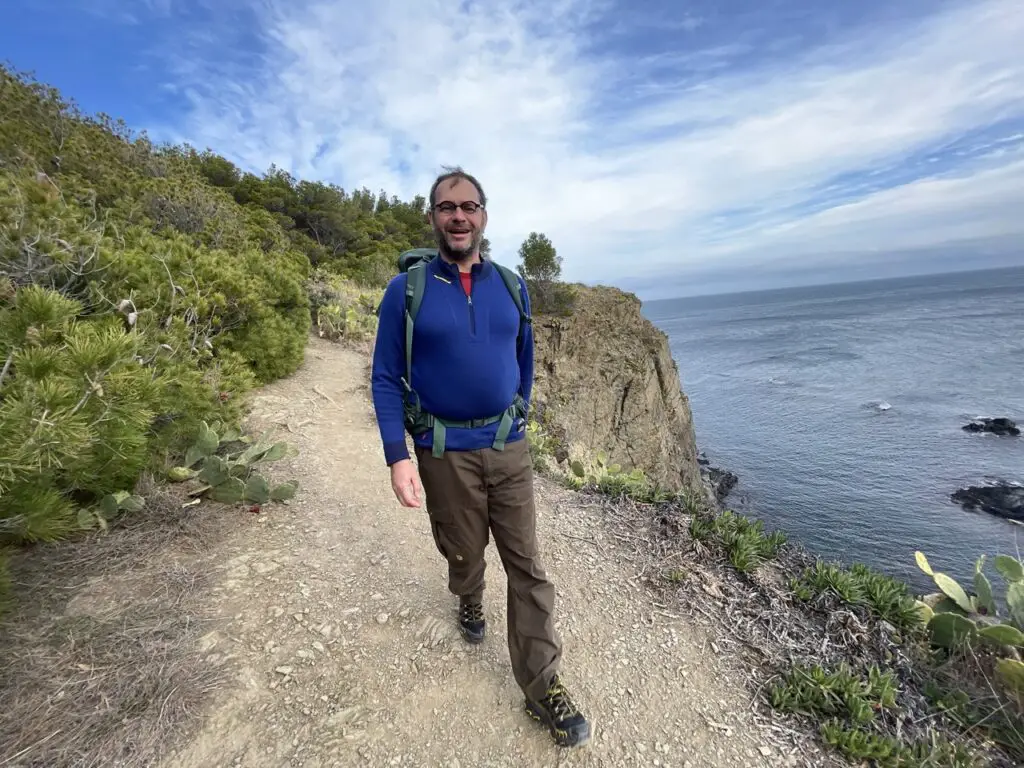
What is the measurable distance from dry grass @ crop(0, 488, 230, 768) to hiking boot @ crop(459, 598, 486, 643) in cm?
138

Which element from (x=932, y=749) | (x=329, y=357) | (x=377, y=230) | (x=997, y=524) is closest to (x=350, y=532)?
(x=932, y=749)

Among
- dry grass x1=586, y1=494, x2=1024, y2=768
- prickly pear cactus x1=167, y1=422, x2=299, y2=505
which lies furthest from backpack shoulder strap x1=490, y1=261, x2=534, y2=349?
prickly pear cactus x1=167, y1=422, x2=299, y2=505

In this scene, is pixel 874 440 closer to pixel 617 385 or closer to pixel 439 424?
pixel 617 385

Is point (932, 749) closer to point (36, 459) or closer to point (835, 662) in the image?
point (835, 662)

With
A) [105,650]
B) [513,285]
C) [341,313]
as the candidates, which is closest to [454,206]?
[513,285]

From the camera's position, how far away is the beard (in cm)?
237

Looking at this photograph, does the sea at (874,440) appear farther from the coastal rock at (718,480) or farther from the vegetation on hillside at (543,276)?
the vegetation on hillside at (543,276)

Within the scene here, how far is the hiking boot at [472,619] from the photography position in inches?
123

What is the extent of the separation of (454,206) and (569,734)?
2738 mm

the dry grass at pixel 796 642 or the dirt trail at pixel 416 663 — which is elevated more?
the dirt trail at pixel 416 663

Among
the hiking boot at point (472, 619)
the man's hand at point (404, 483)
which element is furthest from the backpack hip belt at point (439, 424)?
the hiking boot at point (472, 619)

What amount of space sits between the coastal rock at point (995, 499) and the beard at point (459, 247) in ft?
76.9

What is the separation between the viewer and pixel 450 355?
2.32 metres

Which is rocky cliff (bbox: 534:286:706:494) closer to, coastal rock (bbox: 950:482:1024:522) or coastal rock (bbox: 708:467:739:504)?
coastal rock (bbox: 708:467:739:504)
